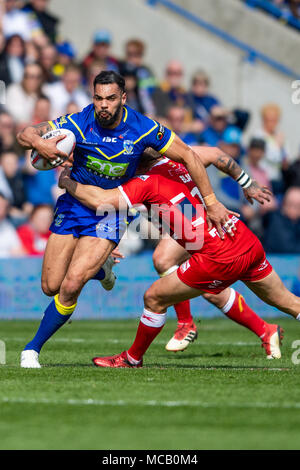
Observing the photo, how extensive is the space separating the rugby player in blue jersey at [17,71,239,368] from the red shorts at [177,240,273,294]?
1.06ft

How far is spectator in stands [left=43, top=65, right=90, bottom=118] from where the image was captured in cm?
1580

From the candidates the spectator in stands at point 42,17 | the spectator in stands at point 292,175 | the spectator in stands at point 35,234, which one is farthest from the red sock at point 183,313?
the spectator in stands at point 42,17

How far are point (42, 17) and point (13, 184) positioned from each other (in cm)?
426

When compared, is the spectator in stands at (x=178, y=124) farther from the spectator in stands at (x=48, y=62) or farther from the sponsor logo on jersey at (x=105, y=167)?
the sponsor logo on jersey at (x=105, y=167)

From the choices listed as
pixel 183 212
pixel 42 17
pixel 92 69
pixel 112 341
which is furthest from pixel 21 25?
pixel 183 212

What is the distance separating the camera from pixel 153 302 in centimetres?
798

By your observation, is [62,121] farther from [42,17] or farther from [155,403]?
[42,17]

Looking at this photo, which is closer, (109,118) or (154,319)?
(109,118)

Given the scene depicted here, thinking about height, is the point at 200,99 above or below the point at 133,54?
below

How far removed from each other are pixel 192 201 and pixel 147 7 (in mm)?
12439

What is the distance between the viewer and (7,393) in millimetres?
6387

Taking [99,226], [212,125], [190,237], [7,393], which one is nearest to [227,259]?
[190,237]

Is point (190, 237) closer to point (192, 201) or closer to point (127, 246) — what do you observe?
point (192, 201)

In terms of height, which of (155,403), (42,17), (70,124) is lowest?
(155,403)
